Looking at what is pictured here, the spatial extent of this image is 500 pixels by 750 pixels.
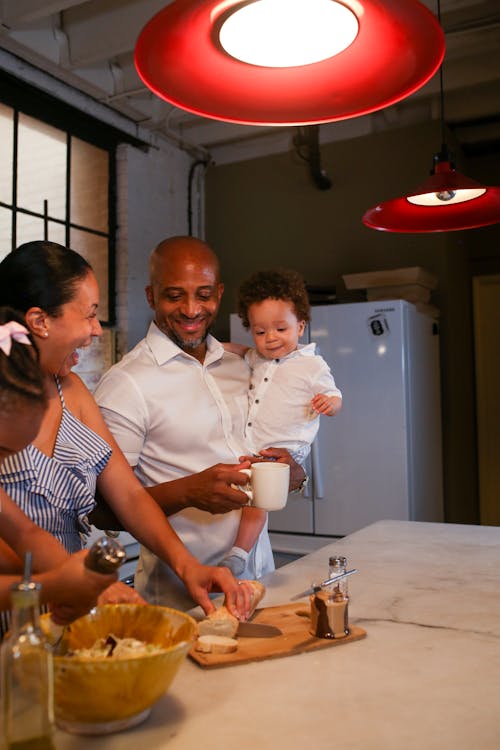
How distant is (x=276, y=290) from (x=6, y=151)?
2.23 metres

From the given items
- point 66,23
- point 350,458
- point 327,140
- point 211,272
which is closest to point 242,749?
point 211,272

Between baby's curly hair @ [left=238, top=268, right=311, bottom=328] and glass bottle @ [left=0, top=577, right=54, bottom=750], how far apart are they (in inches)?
70.5

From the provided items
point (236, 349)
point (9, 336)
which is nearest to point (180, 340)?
point (236, 349)

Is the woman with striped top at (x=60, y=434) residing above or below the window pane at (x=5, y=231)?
below

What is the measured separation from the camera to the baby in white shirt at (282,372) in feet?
7.70

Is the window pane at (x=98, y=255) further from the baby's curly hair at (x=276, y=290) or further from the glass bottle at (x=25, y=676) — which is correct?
the glass bottle at (x=25, y=676)

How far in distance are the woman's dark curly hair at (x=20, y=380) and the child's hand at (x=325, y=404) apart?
1435mm

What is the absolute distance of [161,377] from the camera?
1928mm

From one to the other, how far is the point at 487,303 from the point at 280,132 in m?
2.12

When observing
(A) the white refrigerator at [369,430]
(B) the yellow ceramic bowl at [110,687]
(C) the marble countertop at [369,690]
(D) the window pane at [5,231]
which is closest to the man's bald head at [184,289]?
(C) the marble countertop at [369,690]

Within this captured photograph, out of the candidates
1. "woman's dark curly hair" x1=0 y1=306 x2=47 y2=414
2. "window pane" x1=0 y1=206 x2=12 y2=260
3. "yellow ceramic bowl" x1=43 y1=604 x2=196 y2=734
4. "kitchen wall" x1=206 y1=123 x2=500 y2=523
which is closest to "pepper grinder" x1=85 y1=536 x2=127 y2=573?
"yellow ceramic bowl" x1=43 y1=604 x2=196 y2=734

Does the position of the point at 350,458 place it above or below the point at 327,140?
below

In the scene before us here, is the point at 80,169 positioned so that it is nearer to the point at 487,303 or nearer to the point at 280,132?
the point at 280,132

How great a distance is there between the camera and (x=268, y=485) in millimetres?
1528
